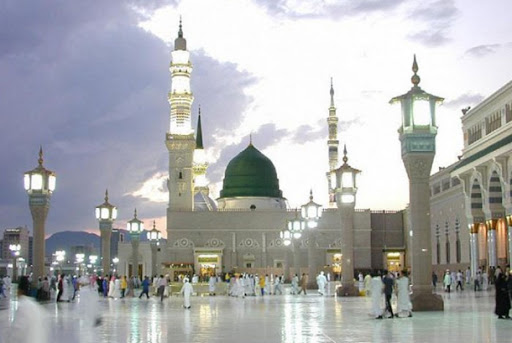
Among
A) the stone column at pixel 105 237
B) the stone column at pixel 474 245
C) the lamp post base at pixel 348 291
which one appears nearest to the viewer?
the lamp post base at pixel 348 291

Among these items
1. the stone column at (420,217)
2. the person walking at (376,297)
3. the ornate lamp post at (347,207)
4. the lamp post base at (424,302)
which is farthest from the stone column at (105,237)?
the person walking at (376,297)

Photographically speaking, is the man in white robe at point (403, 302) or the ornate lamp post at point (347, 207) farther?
the ornate lamp post at point (347, 207)

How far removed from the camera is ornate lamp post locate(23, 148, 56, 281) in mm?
25609

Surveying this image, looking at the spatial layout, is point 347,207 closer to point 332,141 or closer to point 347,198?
point 347,198

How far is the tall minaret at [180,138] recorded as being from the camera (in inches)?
2586

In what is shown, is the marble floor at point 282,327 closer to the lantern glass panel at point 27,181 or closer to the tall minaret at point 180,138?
the lantern glass panel at point 27,181

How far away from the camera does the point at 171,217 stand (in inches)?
2483

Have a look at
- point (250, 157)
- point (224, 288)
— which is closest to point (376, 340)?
point (224, 288)

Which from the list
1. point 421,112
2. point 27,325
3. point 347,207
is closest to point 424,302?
point 421,112

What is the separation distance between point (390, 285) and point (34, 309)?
11630mm

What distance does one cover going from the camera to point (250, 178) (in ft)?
229

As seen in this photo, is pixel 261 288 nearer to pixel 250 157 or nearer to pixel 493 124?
pixel 493 124

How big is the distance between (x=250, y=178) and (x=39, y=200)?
146 ft

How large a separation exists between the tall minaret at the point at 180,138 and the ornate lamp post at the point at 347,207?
36.0 m
